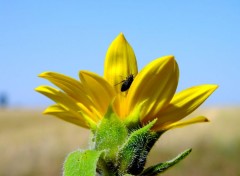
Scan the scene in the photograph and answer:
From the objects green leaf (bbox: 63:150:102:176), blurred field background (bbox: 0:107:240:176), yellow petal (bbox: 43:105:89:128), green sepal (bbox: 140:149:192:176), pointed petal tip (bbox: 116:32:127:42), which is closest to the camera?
green leaf (bbox: 63:150:102:176)

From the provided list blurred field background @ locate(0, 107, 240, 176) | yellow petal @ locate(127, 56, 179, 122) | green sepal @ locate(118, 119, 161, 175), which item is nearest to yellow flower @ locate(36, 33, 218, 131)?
yellow petal @ locate(127, 56, 179, 122)

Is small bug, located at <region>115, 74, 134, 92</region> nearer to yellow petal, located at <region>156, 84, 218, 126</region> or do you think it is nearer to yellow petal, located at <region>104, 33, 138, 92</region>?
yellow petal, located at <region>104, 33, 138, 92</region>

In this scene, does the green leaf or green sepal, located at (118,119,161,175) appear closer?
the green leaf

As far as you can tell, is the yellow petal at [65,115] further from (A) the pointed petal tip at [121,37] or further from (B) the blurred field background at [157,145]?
(B) the blurred field background at [157,145]

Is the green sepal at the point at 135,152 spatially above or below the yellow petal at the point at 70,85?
below

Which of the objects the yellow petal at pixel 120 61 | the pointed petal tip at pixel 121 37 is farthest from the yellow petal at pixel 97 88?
the pointed petal tip at pixel 121 37

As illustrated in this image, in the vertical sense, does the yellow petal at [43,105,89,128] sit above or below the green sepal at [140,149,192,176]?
above

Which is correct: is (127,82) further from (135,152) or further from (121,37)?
(135,152)

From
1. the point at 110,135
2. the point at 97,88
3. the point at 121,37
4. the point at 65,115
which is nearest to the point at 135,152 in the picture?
the point at 110,135
